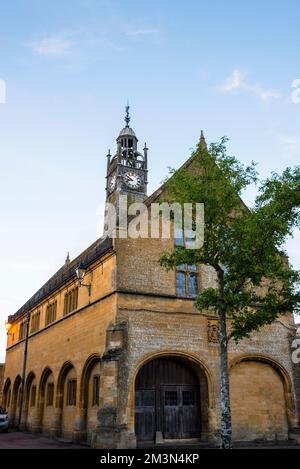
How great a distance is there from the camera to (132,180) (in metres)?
33.2

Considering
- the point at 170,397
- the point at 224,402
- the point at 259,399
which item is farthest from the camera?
the point at 259,399

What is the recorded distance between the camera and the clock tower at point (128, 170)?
32.7m

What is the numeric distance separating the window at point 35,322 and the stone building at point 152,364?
855 centimetres

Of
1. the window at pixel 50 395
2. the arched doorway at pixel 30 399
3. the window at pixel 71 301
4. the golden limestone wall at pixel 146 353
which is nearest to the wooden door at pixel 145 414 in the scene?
the golden limestone wall at pixel 146 353

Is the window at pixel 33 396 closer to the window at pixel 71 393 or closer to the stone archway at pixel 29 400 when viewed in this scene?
the stone archway at pixel 29 400

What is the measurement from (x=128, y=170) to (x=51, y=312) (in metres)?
11.6

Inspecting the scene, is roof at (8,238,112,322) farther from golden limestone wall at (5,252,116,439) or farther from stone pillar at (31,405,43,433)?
stone pillar at (31,405,43,433)

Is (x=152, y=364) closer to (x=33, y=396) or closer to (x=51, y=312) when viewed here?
(x=51, y=312)

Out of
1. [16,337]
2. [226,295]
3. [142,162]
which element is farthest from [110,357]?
[16,337]

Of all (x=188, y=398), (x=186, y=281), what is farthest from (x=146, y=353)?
(x=186, y=281)

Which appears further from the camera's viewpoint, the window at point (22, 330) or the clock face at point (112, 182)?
the window at point (22, 330)

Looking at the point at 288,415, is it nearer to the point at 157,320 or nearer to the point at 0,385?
the point at 157,320

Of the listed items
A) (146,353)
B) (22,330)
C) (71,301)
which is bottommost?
(146,353)

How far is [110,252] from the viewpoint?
2112cm
